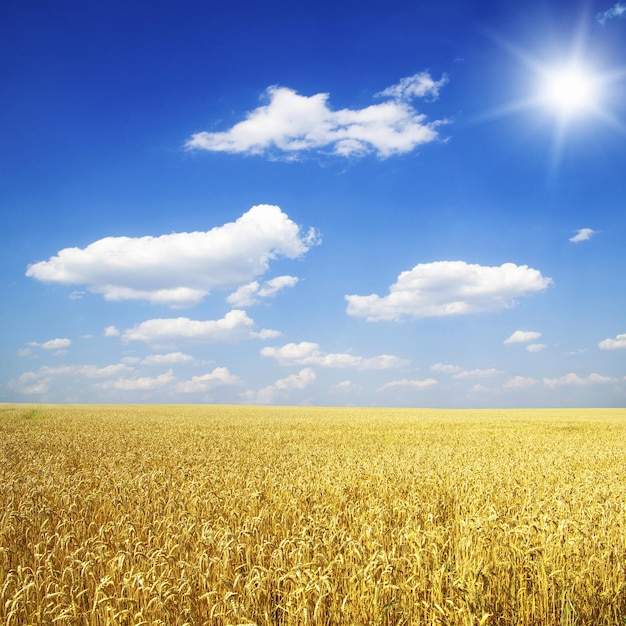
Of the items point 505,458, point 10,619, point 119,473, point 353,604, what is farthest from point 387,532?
point 505,458

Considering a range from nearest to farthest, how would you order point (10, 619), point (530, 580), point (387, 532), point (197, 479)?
point (10, 619), point (530, 580), point (387, 532), point (197, 479)

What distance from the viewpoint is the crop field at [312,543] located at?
4426 millimetres

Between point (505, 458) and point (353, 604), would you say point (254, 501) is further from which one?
Answer: point (505, 458)

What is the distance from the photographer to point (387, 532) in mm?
6852

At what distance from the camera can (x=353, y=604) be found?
4.44 meters

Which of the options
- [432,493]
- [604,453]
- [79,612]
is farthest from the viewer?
[604,453]

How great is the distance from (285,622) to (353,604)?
650mm

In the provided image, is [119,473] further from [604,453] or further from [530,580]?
[604,453]

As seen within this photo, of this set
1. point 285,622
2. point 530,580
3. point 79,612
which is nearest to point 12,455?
point 79,612

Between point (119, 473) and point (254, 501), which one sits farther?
point (119, 473)

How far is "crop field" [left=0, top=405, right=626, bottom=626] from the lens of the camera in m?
4.43

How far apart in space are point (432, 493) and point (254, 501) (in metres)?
3.40

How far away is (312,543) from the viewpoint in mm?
5910

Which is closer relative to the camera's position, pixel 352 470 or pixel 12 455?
pixel 352 470
